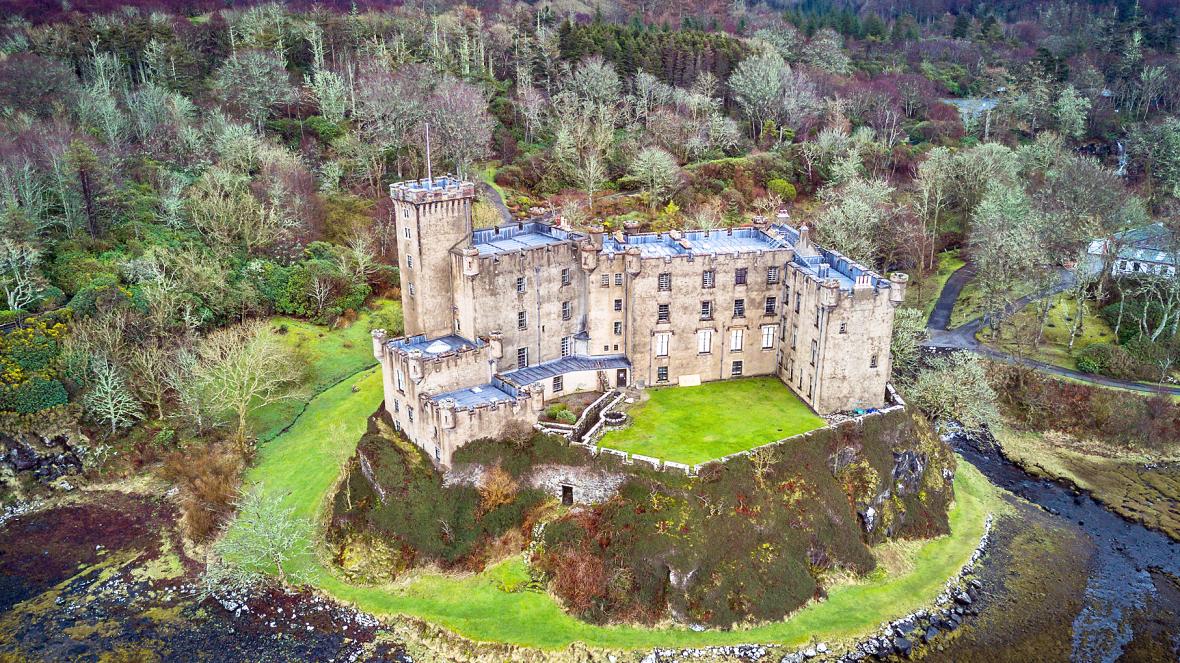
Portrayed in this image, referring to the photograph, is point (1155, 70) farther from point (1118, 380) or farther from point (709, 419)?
point (709, 419)

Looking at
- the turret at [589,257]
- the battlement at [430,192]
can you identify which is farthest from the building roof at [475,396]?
the battlement at [430,192]

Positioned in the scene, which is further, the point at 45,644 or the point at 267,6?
the point at 267,6

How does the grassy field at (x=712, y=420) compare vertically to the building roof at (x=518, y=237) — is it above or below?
below

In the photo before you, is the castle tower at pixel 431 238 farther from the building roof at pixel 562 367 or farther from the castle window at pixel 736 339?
the castle window at pixel 736 339

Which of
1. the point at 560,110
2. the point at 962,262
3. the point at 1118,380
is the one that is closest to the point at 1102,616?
the point at 1118,380

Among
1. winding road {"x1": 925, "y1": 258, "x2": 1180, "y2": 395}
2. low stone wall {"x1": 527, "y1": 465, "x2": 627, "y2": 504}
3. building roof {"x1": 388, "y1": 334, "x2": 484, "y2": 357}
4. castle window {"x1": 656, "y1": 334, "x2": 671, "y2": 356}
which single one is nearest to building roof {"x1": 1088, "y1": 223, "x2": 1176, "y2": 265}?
winding road {"x1": 925, "y1": 258, "x2": 1180, "y2": 395}

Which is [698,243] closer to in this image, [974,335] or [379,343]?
[379,343]
